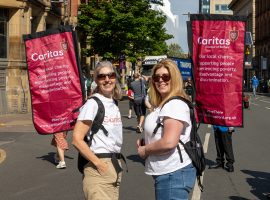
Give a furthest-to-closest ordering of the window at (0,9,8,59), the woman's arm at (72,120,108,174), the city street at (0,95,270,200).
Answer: the window at (0,9,8,59) < the city street at (0,95,270,200) < the woman's arm at (72,120,108,174)

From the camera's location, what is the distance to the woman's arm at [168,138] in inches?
145

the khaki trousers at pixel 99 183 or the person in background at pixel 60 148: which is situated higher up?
the khaki trousers at pixel 99 183

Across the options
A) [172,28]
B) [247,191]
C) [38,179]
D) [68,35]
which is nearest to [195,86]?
[247,191]

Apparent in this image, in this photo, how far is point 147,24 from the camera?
127 ft

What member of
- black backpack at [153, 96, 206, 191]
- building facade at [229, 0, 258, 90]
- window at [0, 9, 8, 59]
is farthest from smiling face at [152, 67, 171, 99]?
building facade at [229, 0, 258, 90]

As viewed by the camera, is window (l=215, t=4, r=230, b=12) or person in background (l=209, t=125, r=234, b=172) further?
window (l=215, t=4, r=230, b=12)

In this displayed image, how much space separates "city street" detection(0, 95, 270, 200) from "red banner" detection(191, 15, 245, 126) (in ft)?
3.79

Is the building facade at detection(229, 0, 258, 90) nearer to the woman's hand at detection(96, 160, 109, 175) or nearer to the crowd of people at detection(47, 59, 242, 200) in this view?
the crowd of people at detection(47, 59, 242, 200)

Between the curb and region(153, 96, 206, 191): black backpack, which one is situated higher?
region(153, 96, 206, 191): black backpack

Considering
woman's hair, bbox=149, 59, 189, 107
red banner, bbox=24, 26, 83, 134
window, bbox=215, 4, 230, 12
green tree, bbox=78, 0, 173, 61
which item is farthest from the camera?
window, bbox=215, 4, 230, 12

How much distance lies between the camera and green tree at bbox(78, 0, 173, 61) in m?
36.5

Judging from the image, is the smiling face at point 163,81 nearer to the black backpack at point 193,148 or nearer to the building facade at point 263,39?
the black backpack at point 193,148

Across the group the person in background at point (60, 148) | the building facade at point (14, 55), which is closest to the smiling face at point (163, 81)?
the person in background at point (60, 148)

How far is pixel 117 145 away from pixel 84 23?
3538 cm
